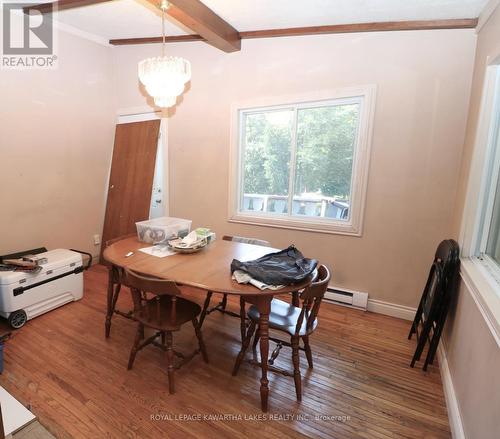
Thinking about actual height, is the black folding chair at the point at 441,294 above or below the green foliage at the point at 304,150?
below

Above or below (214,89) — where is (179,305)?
below

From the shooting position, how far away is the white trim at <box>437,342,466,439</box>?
150 cm

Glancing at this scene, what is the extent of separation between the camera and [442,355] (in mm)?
2057

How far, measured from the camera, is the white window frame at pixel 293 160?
103 inches

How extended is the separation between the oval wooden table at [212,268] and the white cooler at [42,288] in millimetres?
833

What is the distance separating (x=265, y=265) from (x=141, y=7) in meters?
2.62

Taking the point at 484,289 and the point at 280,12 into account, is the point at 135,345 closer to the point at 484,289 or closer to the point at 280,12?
the point at 484,289

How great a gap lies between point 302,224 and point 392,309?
1.17m

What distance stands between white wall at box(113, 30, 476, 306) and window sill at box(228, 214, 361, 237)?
64 millimetres

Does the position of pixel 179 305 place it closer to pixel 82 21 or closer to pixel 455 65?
pixel 455 65

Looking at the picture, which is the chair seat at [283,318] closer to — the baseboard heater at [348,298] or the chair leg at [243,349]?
the chair leg at [243,349]

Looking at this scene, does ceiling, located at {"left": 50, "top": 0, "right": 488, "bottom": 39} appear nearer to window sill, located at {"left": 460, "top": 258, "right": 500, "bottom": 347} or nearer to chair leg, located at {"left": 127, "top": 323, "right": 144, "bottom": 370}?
window sill, located at {"left": 460, "top": 258, "right": 500, "bottom": 347}

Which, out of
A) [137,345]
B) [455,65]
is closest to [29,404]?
[137,345]

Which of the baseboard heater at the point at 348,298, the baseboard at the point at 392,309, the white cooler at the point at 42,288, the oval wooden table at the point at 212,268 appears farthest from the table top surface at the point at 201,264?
the baseboard at the point at 392,309
